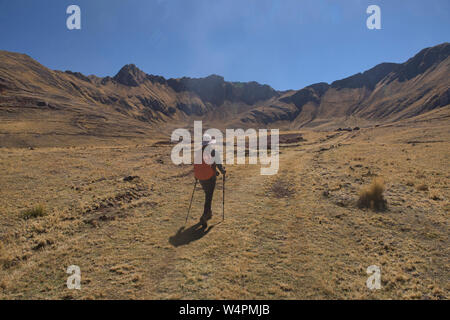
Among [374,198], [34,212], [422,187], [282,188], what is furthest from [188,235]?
[422,187]

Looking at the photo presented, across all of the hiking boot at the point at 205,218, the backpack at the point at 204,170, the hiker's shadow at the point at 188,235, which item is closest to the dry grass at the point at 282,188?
the hiking boot at the point at 205,218

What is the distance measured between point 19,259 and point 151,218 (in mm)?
3993

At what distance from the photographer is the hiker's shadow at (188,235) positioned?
6754 millimetres

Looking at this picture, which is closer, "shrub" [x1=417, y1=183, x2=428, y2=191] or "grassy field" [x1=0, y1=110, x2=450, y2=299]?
"grassy field" [x1=0, y1=110, x2=450, y2=299]

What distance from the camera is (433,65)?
511 ft

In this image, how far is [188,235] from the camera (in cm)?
720

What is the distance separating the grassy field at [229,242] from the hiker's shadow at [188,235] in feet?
0.12

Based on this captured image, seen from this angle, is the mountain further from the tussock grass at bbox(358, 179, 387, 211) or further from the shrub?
the shrub

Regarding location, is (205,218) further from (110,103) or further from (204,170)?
(110,103)

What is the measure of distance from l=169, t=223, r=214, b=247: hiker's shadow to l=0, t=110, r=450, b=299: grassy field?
0.04 meters

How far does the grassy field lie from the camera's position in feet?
15.6

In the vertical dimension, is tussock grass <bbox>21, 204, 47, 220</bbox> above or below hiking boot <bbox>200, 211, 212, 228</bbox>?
above

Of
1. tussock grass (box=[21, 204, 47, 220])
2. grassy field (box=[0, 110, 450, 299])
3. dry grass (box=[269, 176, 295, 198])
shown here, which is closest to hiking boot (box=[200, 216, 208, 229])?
grassy field (box=[0, 110, 450, 299])
